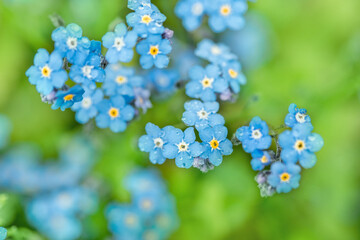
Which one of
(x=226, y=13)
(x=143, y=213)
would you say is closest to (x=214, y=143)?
(x=226, y=13)

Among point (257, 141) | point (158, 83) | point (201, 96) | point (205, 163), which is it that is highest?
point (158, 83)

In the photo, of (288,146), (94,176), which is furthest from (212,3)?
(94,176)

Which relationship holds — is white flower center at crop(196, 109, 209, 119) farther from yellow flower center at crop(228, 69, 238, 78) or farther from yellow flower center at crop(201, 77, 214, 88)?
yellow flower center at crop(228, 69, 238, 78)

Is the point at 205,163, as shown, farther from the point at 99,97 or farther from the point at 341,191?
the point at 341,191

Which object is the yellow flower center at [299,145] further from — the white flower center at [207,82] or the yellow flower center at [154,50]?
the yellow flower center at [154,50]

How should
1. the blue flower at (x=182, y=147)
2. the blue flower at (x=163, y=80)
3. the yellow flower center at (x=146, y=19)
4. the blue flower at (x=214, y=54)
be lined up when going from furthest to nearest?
the blue flower at (x=163, y=80), the blue flower at (x=214, y=54), the yellow flower center at (x=146, y=19), the blue flower at (x=182, y=147)

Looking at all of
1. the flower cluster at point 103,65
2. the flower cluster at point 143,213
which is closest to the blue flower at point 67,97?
the flower cluster at point 103,65

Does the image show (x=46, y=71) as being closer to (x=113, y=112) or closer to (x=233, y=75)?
(x=113, y=112)

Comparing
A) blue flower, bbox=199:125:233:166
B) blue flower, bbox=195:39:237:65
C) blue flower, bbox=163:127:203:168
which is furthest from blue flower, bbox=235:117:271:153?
blue flower, bbox=195:39:237:65
